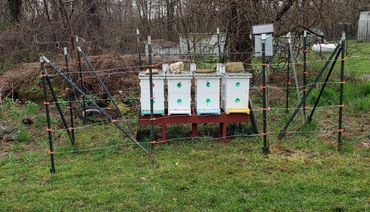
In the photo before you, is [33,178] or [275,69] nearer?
[33,178]

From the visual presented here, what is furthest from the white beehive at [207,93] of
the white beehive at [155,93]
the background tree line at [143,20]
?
the background tree line at [143,20]

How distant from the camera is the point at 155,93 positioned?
6773 mm

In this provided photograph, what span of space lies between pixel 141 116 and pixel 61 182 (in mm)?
1940

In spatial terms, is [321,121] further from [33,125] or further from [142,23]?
[142,23]

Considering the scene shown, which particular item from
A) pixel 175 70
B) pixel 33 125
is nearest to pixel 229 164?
pixel 175 70

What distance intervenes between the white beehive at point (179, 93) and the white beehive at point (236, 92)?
2.01ft

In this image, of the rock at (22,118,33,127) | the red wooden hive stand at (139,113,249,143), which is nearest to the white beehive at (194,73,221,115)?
the red wooden hive stand at (139,113,249,143)

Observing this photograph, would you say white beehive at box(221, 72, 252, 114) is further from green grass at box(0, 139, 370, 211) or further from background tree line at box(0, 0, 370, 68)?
background tree line at box(0, 0, 370, 68)

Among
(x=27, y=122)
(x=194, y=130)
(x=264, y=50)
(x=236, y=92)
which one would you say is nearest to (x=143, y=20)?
(x=27, y=122)

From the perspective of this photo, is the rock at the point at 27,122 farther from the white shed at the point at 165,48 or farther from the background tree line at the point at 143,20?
the white shed at the point at 165,48

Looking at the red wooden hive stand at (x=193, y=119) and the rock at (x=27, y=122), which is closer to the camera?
the red wooden hive stand at (x=193, y=119)

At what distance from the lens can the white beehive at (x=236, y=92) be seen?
6731mm

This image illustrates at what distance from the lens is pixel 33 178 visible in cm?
572

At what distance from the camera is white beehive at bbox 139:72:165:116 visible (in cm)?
669
